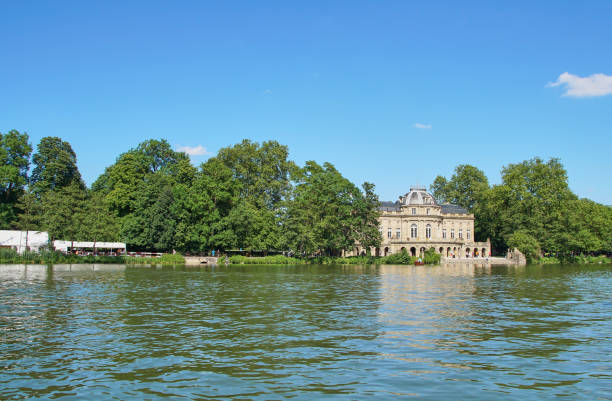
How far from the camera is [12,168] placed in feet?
253

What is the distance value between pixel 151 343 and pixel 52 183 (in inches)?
3087

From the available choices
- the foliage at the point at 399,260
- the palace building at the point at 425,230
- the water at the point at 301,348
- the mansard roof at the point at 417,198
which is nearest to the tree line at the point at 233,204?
the foliage at the point at 399,260

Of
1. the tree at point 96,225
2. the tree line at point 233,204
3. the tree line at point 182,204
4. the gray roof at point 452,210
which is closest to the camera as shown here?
the tree at point 96,225

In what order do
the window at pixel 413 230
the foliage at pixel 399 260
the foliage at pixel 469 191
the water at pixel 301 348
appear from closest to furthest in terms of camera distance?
the water at pixel 301 348 → the foliage at pixel 399 260 → the window at pixel 413 230 → the foliage at pixel 469 191

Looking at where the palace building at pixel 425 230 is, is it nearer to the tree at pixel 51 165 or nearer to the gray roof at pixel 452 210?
the gray roof at pixel 452 210

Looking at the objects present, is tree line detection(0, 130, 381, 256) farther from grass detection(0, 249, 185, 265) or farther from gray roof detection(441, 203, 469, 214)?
gray roof detection(441, 203, 469, 214)

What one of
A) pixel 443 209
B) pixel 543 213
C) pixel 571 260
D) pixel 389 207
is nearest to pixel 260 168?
pixel 389 207

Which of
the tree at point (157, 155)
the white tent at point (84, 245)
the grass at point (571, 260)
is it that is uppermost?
the tree at point (157, 155)

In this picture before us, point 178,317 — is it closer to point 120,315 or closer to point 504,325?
point 120,315

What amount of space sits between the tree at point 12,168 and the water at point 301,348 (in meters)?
59.2

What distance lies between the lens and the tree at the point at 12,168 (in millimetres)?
76312

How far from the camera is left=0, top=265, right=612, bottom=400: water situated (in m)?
9.95

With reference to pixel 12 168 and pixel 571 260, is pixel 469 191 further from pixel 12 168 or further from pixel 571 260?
pixel 12 168

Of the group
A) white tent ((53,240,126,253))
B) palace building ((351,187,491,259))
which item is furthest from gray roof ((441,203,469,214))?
white tent ((53,240,126,253))
